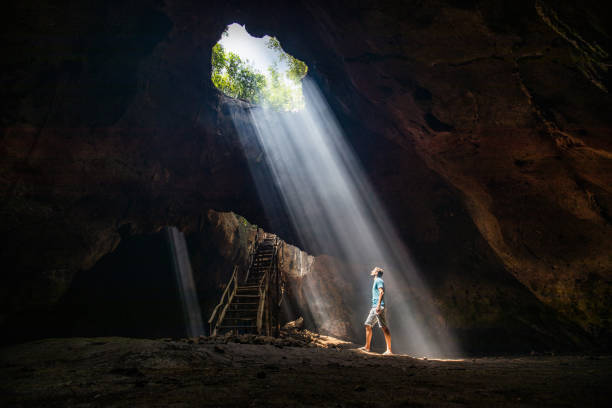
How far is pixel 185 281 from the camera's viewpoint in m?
11.6

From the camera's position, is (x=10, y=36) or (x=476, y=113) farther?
(x=10, y=36)

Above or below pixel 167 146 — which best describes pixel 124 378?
below

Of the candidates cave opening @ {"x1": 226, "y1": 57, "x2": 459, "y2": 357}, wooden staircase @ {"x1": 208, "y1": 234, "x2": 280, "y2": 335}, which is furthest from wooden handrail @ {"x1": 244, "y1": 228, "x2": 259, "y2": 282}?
cave opening @ {"x1": 226, "y1": 57, "x2": 459, "y2": 357}

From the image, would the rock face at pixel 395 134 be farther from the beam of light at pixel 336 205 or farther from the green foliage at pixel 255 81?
the green foliage at pixel 255 81

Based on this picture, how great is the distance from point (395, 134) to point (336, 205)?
13.5 feet

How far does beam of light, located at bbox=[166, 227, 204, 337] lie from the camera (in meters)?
11.3

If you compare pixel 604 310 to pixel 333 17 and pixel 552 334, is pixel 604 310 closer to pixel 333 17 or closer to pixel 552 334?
pixel 552 334

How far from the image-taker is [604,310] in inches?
199

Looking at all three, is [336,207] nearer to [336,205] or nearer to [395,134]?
[336,205]

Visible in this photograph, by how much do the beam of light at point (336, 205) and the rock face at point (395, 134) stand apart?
621 mm

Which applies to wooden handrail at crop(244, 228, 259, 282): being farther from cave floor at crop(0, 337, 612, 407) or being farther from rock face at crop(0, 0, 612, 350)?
cave floor at crop(0, 337, 612, 407)

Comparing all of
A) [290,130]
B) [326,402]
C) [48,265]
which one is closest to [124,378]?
[326,402]

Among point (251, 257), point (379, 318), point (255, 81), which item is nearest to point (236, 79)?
point (255, 81)

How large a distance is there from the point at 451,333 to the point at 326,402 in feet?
27.3
